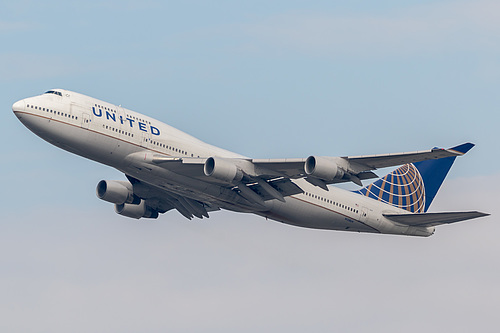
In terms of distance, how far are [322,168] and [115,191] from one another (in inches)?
653

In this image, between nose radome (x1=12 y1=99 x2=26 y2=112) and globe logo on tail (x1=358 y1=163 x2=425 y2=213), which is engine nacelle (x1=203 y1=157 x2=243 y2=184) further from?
globe logo on tail (x1=358 y1=163 x2=425 y2=213)

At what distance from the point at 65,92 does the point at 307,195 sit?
17.1m

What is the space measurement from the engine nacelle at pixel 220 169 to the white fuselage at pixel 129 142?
166cm

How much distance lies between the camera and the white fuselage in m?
50.0

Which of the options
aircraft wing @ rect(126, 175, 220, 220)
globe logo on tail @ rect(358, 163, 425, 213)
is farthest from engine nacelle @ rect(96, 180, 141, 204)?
globe logo on tail @ rect(358, 163, 425, 213)

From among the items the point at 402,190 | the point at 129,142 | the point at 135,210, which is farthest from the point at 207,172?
the point at 402,190

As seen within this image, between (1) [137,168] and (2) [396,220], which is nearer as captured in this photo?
(1) [137,168]

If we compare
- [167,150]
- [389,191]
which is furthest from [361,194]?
[167,150]

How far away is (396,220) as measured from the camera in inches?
2359

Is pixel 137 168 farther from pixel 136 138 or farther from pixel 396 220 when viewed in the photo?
pixel 396 220

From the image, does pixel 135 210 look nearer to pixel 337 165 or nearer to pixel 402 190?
pixel 337 165

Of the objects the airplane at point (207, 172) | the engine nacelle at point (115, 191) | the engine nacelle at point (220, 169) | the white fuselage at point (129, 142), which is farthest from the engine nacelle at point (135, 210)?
the engine nacelle at point (220, 169)

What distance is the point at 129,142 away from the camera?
167 ft

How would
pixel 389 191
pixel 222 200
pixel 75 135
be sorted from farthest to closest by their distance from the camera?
pixel 389 191 < pixel 222 200 < pixel 75 135
